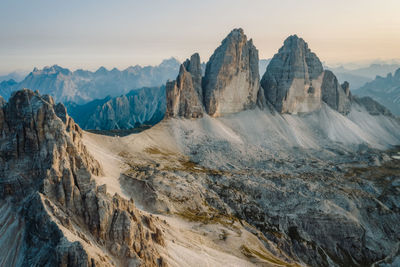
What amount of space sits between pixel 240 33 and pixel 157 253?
129212mm

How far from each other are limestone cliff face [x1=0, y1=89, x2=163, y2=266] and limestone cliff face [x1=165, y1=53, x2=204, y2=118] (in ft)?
250

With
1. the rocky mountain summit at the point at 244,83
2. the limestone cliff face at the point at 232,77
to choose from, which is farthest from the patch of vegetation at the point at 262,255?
the limestone cliff face at the point at 232,77

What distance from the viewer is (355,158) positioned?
132 m

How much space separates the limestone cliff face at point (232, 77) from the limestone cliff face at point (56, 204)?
95540 millimetres

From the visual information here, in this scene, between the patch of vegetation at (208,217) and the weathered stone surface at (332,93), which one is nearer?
the patch of vegetation at (208,217)

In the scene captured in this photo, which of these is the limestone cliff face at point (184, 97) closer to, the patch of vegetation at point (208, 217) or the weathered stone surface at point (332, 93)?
the patch of vegetation at point (208, 217)

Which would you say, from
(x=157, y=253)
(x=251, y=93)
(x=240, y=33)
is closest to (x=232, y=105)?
(x=251, y=93)

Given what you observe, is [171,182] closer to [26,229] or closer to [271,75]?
[26,229]

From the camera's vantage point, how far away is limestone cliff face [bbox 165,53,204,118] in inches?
4956

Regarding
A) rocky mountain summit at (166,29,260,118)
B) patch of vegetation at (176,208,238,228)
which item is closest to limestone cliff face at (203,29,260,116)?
rocky mountain summit at (166,29,260,118)

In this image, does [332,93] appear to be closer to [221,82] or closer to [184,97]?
[221,82]

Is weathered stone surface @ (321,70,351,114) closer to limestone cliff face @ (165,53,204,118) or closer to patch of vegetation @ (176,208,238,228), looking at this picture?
limestone cliff face @ (165,53,204,118)

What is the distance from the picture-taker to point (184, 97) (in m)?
130

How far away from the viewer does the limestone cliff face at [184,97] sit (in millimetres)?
125875
